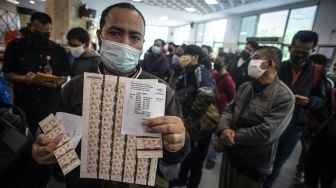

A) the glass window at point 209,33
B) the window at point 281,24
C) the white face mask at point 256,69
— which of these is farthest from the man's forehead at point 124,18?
the glass window at point 209,33

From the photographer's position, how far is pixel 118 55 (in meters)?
0.95

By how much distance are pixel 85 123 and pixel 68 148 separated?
104 millimetres

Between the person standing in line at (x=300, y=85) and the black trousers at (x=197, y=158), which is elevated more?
the person standing in line at (x=300, y=85)

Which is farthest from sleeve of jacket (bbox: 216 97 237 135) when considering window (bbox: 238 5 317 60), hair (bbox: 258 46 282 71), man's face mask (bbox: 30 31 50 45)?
window (bbox: 238 5 317 60)

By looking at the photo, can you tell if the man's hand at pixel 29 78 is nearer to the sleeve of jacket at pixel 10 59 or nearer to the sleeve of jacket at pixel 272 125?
the sleeve of jacket at pixel 10 59

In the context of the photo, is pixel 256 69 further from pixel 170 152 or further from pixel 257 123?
pixel 170 152

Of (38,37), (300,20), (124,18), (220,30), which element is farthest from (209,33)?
(124,18)

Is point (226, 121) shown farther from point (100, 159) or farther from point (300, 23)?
point (300, 23)

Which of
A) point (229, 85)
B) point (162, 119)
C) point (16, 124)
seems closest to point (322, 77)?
point (229, 85)

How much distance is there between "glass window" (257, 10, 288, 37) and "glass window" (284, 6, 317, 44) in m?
0.29

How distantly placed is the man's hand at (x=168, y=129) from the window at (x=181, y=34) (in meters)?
17.1

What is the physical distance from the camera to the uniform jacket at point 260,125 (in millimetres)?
1577

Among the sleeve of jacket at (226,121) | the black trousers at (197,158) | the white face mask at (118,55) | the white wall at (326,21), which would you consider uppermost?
the white wall at (326,21)

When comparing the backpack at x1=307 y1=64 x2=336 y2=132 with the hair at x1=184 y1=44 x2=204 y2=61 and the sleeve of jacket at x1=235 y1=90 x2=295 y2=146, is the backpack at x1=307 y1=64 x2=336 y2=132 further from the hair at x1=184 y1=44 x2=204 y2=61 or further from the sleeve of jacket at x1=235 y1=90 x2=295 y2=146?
the hair at x1=184 y1=44 x2=204 y2=61
